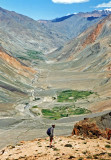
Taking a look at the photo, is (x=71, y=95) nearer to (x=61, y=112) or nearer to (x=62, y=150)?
(x=61, y=112)

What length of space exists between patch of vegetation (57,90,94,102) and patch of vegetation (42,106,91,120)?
9620mm

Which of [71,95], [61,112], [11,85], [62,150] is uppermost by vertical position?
[11,85]

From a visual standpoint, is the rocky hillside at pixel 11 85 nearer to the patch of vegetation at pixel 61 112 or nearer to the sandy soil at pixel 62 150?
the patch of vegetation at pixel 61 112

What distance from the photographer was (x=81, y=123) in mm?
24375

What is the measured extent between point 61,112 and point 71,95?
20418 millimetres

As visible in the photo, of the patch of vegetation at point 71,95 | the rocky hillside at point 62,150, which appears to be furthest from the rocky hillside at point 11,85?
the rocky hillside at point 62,150

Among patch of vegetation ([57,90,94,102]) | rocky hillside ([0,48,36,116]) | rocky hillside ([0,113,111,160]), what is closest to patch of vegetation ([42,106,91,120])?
rocky hillside ([0,48,36,116])

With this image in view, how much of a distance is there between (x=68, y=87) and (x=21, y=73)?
816 inches

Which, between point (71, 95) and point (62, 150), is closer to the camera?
point (62, 150)

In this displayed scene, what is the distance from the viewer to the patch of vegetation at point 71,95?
7998 cm

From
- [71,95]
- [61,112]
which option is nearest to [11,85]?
[71,95]

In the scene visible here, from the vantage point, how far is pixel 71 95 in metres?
85.0

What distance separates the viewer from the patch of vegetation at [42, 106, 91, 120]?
201 ft

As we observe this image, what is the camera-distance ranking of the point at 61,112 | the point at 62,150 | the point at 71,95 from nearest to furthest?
the point at 62,150, the point at 61,112, the point at 71,95
